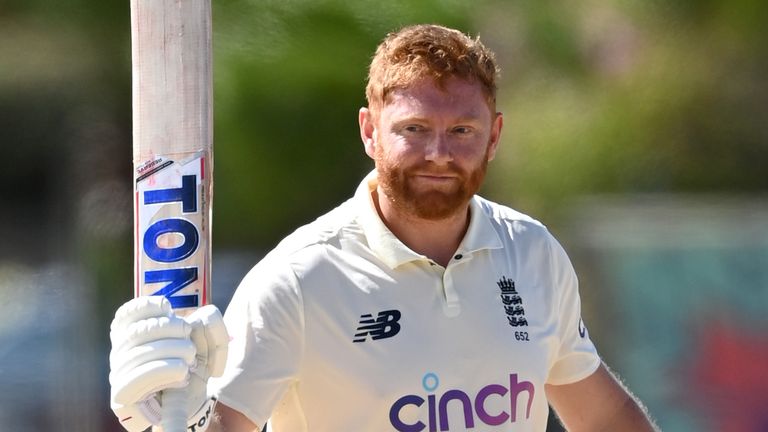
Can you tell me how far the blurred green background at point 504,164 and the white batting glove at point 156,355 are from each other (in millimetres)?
2957

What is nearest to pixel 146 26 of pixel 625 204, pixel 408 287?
pixel 408 287

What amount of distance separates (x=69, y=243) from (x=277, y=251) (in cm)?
278

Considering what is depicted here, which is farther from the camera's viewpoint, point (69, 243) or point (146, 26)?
point (69, 243)

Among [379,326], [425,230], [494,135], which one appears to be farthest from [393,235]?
[494,135]

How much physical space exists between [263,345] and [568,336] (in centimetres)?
75

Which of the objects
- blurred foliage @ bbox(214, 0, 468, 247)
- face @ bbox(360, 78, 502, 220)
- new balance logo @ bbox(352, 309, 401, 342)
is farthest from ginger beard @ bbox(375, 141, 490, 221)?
blurred foliage @ bbox(214, 0, 468, 247)

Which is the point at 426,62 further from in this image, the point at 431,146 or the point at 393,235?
the point at 393,235

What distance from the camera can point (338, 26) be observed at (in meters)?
5.22

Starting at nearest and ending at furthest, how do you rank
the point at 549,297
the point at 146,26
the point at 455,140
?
the point at 146,26 → the point at 455,140 → the point at 549,297

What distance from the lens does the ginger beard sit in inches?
101

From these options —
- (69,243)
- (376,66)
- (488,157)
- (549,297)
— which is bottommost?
(69,243)

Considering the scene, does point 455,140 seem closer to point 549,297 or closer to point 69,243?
point 549,297

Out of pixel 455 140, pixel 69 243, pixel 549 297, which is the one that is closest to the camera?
pixel 455 140

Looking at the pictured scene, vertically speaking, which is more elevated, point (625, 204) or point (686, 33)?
point (686, 33)
